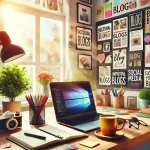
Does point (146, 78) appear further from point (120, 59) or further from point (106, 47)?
point (106, 47)

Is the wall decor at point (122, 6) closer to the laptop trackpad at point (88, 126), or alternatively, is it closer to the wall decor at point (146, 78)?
the wall decor at point (146, 78)

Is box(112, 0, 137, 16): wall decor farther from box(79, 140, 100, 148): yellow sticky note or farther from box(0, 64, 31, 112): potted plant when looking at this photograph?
box(79, 140, 100, 148): yellow sticky note

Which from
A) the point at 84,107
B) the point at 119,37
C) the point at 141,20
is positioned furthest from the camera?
the point at 119,37

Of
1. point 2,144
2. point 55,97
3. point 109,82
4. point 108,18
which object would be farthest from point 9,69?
point 108,18

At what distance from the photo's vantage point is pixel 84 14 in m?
2.02

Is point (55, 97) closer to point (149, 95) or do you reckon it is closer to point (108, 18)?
point (149, 95)

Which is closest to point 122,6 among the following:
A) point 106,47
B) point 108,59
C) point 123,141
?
point 106,47

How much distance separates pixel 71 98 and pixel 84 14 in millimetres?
1176

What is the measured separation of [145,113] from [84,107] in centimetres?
42

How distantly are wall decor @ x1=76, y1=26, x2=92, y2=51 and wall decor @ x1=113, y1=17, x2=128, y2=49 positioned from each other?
29cm

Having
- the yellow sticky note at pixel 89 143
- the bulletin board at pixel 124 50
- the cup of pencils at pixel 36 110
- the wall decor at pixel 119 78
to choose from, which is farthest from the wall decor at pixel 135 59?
the yellow sticky note at pixel 89 143

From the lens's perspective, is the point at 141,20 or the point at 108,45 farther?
the point at 108,45

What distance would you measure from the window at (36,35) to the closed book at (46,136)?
100 centimetres

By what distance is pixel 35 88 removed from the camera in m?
1.86
